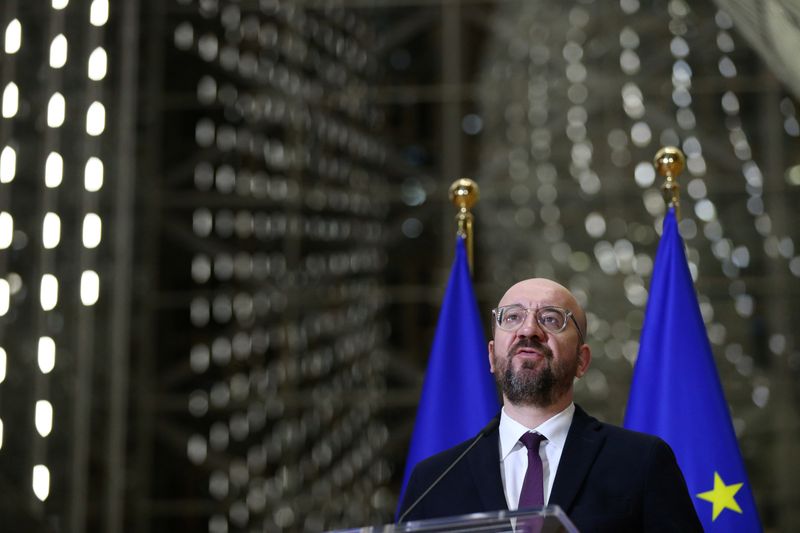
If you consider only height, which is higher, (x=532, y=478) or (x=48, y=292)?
(x=48, y=292)

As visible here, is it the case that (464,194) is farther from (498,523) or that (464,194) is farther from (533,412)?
(498,523)

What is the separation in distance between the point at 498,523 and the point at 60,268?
10.1m

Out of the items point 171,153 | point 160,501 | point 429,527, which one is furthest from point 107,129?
point 429,527

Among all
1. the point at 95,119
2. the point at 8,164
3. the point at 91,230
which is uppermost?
the point at 95,119

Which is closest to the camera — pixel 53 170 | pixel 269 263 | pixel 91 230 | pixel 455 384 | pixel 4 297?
pixel 455 384

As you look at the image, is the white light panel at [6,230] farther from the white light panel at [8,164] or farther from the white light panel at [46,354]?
the white light panel at [46,354]

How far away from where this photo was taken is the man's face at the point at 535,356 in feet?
7.31

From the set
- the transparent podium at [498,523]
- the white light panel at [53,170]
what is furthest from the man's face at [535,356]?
the white light panel at [53,170]

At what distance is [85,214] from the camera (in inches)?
480

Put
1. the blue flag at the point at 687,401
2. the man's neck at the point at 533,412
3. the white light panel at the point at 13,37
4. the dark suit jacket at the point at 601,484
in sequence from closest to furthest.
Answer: the dark suit jacket at the point at 601,484, the man's neck at the point at 533,412, the blue flag at the point at 687,401, the white light panel at the point at 13,37

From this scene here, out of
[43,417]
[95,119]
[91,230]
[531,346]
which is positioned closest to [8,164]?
[43,417]

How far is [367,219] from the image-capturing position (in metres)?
14.4

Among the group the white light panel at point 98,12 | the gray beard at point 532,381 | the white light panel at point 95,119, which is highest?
the white light panel at point 98,12

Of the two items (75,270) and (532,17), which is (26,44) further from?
(532,17)
